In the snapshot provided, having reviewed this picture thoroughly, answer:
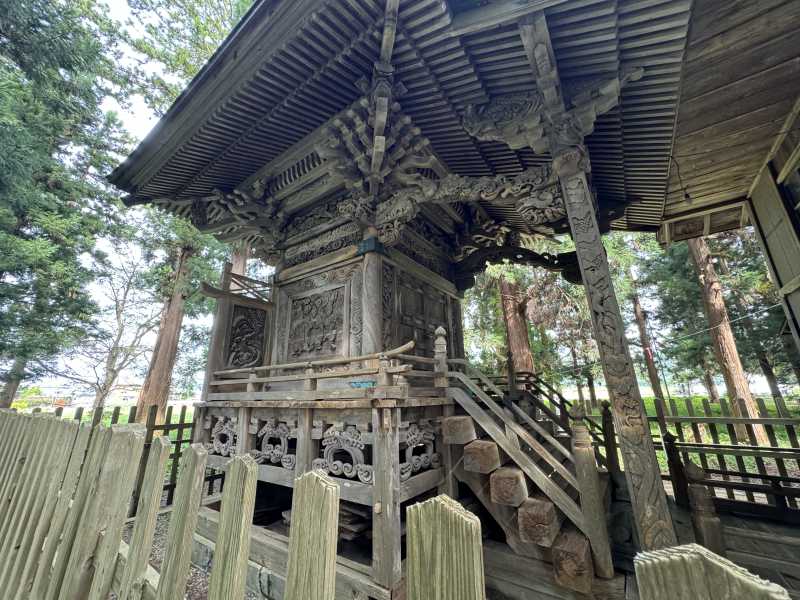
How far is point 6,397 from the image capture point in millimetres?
9000

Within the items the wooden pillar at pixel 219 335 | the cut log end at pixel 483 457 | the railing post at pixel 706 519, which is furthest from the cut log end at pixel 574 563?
the wooden pillar at pixel 219 335

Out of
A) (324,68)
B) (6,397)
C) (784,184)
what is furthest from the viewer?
(6,397)

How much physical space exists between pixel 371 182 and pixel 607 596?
550 cm

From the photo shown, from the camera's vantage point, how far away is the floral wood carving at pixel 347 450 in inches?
141

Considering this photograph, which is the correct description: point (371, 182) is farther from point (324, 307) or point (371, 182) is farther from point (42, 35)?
point (42, 35)

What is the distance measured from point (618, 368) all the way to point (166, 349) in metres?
13.4

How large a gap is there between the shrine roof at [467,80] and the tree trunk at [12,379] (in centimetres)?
794

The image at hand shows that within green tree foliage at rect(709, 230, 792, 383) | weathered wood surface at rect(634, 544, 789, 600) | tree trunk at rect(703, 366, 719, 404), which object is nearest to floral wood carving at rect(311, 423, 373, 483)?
A: weathered wood surface at rect(634, 544, 789, 600)

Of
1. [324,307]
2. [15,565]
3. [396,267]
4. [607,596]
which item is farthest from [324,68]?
[607,596]

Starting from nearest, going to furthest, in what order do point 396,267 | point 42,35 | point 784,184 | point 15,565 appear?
1. point 15,565
2. point 784,184
3. point 396,267
4. point 42,35

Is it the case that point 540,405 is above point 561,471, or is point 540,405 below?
above

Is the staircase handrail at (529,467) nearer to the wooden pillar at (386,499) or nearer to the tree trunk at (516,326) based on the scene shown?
the wooden pillar at (386,499)

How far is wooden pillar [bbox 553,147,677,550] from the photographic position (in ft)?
8.63

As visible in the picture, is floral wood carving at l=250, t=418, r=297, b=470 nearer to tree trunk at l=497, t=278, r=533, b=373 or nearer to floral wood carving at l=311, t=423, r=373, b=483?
floral wood carving at l=311, t=423, r=373, b=483
